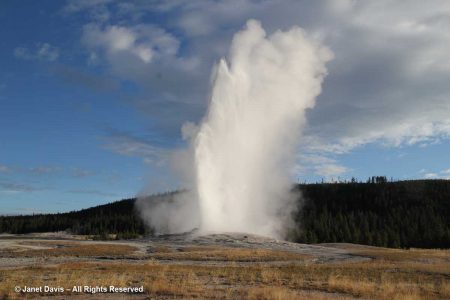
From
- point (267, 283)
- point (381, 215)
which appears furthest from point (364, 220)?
point (267, 283)

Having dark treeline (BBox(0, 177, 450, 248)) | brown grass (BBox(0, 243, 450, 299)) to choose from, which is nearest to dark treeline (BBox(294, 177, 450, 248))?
dark treeline (BBox(0, 177, 450, 248))

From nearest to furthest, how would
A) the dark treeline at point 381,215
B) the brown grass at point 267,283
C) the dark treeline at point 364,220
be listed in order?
1. the brown grass at point 267,283
2. the dark treeline at point 381,215
3. the dark treeline at point 364,220

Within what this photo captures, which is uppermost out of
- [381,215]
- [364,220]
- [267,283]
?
[381,215]

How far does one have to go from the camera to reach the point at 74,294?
18891 mm

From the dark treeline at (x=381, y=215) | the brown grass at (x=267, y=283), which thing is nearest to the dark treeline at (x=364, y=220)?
the dark treeline at (x=381, y=215)

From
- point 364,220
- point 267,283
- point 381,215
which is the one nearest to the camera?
point 267,283

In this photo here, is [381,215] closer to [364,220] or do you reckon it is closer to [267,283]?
[364,220]

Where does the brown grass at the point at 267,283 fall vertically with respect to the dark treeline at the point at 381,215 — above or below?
below

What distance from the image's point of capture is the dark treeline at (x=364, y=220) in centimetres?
9869

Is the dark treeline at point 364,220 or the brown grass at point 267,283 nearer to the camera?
the brown grass at point 267,283

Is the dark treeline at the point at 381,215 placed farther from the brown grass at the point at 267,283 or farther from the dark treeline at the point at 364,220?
the brown grass at the point at 267,283

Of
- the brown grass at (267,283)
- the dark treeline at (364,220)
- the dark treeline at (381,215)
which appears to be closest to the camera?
the brown grass at (267,283)

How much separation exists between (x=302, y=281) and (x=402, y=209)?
13889 centimetres

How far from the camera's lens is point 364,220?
12231cm
